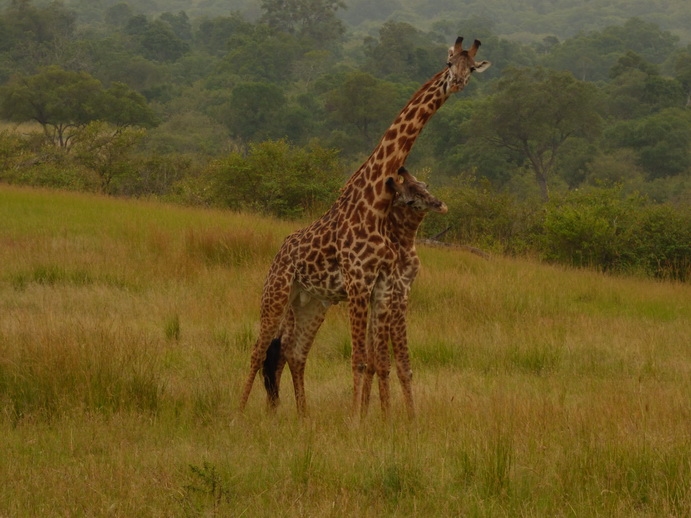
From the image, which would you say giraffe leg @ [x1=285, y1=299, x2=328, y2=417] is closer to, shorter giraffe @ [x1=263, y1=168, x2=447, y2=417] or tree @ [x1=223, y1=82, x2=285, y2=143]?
shorter giraffe @ [x1=263, y1=168, x2=447, y2=417]

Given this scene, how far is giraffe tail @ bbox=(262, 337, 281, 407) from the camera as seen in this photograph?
248 inches

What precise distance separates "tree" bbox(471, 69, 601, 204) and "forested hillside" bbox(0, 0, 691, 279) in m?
0.10

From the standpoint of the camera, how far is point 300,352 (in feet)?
21.0

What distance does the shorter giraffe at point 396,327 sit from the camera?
236 inches

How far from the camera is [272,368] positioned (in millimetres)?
6344

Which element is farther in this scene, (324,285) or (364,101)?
(364,101)

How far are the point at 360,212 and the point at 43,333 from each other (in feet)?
9.72

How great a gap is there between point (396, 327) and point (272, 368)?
1.01 m

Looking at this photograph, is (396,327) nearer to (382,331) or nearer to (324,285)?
(382,331)

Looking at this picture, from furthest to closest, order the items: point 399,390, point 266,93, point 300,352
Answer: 1. point 266,93
2. point 399,390
3. point 300,352

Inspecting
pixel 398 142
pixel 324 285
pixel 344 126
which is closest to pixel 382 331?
pixel 324 285

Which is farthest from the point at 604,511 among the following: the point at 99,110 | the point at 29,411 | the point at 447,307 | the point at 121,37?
the point at 121,37

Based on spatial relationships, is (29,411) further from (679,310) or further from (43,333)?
(679,310)

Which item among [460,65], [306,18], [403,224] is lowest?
[403,224]
